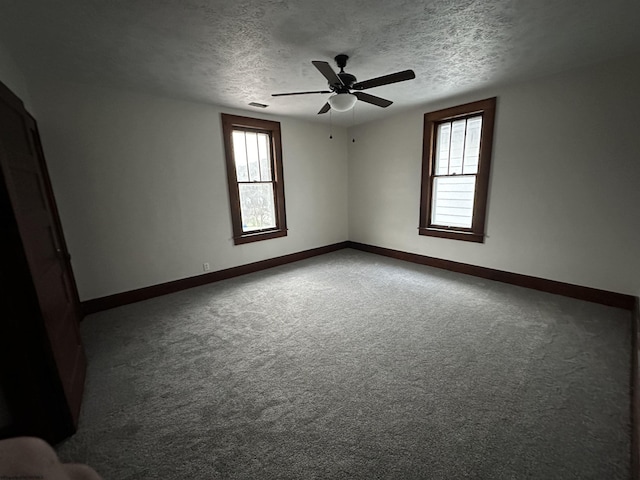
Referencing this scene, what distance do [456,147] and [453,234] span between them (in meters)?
1.36

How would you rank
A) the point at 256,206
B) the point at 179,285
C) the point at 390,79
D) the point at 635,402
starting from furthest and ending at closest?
the point at 256,206 → the point at 179,285 → the point at 390,79 → the point at 635,402

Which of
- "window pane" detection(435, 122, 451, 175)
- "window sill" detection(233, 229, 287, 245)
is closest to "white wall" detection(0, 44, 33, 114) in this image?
"window sill" detection(233, 229, 287, 245)

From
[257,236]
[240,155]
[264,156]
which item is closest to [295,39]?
[240,155]

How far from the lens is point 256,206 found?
462 centimetres

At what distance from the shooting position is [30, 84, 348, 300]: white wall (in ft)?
9.77

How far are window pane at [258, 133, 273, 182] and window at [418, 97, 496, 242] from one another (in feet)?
8.67

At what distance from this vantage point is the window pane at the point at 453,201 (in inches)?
161

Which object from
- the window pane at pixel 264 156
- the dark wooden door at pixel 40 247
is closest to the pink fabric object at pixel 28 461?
the dark wooden door at pixel 40 247

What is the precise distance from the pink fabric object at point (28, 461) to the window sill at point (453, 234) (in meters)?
4.49

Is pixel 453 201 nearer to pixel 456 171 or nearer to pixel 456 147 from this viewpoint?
pixel 456 171

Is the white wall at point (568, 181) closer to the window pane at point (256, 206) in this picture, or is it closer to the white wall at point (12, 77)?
the window pane at point (256, 206)

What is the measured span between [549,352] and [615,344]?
65 centimetres

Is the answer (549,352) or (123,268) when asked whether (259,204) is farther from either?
(549,352)

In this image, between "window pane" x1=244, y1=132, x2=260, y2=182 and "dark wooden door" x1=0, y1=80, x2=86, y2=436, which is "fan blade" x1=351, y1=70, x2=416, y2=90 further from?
"dark wooden door" x1=0, y1=80, x2=86, y2=436
